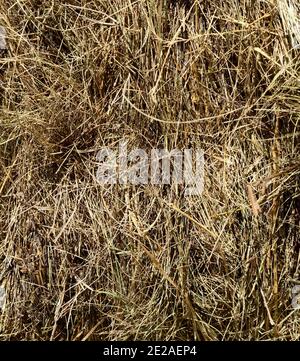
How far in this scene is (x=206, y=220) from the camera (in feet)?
3.92

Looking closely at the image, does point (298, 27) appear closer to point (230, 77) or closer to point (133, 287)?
point (230, 77)

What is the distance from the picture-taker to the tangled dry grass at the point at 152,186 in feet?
3.92

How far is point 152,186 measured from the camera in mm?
1208

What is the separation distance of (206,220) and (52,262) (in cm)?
29

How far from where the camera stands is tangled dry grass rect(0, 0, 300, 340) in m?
1.20

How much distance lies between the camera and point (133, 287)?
3.94 feet

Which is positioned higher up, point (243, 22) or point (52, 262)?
point (243, 22)

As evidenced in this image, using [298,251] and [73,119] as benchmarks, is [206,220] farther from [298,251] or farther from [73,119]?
[73,119]

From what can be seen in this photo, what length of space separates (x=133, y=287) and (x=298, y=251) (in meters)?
0.31
